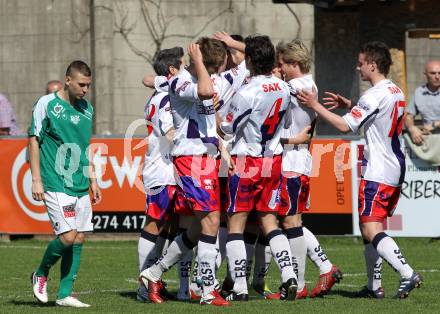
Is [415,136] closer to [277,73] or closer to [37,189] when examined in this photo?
[277,73]

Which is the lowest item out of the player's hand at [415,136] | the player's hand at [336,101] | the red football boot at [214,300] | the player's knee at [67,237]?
the red football boot at [214,300]

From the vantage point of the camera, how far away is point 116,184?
56.5ft

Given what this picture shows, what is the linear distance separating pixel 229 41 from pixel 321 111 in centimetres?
121

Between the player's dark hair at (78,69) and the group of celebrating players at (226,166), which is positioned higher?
the player's dark hair at (78,69)

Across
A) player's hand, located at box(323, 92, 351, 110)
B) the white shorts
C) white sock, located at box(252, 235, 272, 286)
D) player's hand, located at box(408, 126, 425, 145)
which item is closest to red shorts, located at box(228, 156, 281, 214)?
player's hand, located at box(323, 92, 351, 110)

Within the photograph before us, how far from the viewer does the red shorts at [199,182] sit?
400 inches

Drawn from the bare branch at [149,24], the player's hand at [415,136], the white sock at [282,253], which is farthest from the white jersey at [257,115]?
the bare branch at [149,24]

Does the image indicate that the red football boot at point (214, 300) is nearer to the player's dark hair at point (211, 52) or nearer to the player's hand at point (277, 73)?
the player's dark hair at point (211, 52)

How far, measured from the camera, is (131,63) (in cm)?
2270

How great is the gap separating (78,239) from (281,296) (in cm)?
172

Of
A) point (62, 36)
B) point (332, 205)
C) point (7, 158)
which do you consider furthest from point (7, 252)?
point (62, 36)

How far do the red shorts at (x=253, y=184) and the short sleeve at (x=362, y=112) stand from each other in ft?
2.20

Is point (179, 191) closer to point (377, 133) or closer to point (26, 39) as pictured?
point (377, 133)

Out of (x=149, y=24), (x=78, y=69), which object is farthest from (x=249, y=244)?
(x=149, y=24)
